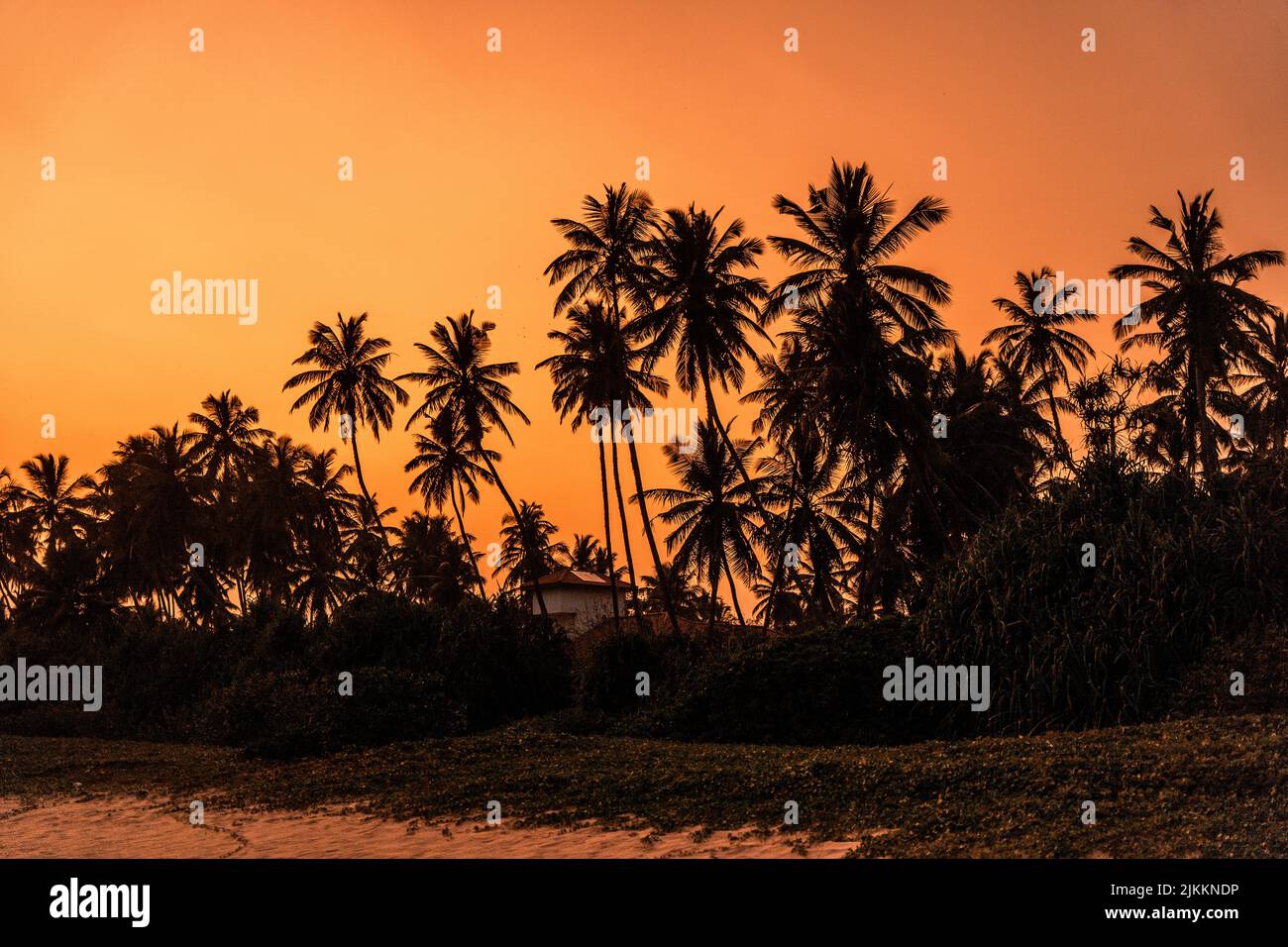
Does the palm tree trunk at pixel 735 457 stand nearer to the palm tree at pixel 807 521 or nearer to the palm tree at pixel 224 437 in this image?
the palm tree at pixel 807 521

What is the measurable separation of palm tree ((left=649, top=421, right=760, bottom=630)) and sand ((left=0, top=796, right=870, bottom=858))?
25.8 meters

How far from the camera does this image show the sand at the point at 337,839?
10852mm

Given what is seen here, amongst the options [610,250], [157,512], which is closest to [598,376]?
[610,250]

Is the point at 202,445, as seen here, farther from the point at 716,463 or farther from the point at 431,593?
the point at 716,463

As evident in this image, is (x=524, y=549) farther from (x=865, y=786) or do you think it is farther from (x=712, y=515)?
(x=865, y=786)

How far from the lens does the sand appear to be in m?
10.9

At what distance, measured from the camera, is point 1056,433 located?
43406 mm

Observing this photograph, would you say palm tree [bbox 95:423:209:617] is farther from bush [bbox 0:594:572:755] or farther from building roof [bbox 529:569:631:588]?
building roof [bbox 529:569:631:588]

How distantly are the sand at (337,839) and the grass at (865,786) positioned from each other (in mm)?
468

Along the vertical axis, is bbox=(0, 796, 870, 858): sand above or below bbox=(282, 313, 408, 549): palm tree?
below

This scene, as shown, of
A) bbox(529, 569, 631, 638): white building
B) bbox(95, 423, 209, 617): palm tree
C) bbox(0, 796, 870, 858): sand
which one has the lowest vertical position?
bbox(0, 796, 870, 858): sand

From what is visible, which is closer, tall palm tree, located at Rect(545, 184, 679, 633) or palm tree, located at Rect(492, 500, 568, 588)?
tall palm tree, located at Rect(545, 184, 679, 633)

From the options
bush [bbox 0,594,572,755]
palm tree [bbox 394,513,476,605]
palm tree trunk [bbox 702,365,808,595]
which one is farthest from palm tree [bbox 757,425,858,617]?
palm tree [bbox 394,513,476,605]

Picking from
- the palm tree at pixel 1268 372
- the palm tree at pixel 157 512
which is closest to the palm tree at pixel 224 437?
the palm tree at pixel 157 512
